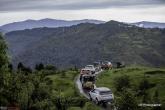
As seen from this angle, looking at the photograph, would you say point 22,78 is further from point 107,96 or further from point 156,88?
Result: point 156,88

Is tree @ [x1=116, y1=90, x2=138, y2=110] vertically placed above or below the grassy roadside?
above

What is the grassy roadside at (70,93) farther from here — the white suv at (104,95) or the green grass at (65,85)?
the white suv at (104,95)

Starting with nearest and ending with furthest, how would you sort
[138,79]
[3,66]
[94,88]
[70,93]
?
[3,66] < [94,88] < [70,93] < [138,79]

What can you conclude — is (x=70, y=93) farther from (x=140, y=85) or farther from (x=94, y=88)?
(x=140, y=85)

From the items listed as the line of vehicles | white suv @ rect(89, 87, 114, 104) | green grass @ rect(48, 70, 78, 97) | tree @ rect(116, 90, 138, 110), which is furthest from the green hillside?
tree @ rect(116, 90, 138, 110)

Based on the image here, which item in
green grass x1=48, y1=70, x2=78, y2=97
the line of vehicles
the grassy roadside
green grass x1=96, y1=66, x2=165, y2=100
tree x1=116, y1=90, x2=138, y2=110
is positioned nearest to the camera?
tree x1=116, y1=90, x2=138, y2=110

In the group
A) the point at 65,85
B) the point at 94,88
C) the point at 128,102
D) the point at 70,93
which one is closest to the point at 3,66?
the point at 128,102

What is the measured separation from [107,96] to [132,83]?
25.8 metres

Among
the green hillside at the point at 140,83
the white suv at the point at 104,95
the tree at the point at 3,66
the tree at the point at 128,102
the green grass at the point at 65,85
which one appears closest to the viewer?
the tree at the point at 128,102

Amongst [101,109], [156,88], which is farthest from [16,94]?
[156,88]

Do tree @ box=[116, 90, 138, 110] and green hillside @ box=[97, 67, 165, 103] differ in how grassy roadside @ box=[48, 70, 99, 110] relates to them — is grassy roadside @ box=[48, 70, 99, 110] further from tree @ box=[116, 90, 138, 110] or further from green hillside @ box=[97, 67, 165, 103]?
tree @ box=[116, 90, 138, 110]

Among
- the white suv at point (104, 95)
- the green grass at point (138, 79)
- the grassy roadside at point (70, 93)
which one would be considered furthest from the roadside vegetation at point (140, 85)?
the grassy roadside at point (70, 93)

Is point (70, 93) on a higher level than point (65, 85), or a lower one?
higher

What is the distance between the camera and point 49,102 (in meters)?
49.4
